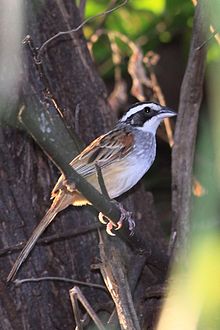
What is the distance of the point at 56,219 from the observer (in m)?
4.28

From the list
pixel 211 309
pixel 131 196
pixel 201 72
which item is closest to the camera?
pixel 211 309

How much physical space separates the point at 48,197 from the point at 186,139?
923 mm

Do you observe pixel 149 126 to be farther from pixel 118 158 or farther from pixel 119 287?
pixel 119 287

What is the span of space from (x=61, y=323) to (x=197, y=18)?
191 cm

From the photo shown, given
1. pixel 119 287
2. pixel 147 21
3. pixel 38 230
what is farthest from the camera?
pixel 147 21

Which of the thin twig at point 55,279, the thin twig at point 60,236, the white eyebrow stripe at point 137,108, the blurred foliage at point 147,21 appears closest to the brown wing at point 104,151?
the white eyebrow stripe at point 137,108

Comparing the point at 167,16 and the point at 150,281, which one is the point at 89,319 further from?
the point at 167,16

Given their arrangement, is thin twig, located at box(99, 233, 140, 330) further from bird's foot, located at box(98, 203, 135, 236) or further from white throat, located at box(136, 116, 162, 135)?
white throat, located at box(136, 116, 162, 135)

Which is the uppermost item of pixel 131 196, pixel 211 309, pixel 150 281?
pixel 211 309

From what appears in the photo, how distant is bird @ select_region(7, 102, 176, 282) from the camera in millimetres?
3738

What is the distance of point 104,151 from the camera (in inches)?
158

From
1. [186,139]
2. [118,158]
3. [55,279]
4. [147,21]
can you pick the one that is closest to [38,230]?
[55,279]

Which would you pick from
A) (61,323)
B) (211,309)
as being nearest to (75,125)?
(61,323)

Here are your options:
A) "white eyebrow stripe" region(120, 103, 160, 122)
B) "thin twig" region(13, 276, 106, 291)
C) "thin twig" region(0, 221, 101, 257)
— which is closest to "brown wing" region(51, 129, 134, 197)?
"white eyebrow stripe" region(120, 103, 160, 122)
